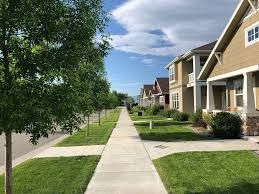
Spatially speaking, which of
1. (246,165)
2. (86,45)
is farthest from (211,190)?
(86,45)

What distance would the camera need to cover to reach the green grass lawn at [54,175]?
350 inches

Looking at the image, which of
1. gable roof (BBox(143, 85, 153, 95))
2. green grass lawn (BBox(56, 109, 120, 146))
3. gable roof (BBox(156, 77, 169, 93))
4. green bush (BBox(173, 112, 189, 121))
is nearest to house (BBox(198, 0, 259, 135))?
green grass lawn (BBox(56, 109, 120, 146))

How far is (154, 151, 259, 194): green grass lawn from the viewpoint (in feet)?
27.7

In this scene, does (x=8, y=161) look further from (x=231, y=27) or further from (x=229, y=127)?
(x=231, y=27)

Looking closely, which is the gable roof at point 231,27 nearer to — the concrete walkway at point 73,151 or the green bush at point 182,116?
the concrete walkway at point 73,151

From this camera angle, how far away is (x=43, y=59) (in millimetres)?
6734

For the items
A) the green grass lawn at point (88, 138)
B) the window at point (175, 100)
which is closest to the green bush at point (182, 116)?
the window at point (175, 100)

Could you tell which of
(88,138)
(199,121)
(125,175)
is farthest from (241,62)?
(125,175)

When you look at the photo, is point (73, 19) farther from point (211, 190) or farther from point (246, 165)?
point (246, 165)

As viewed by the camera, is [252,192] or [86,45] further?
[252,192]

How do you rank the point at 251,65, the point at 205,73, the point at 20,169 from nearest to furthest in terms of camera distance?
Answer: the point at 20,169 → the point at 251,65 → the point at 205,73

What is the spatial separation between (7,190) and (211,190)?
394 centimetres

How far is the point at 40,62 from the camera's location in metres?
6.72

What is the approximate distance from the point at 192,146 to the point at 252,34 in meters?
5.98
